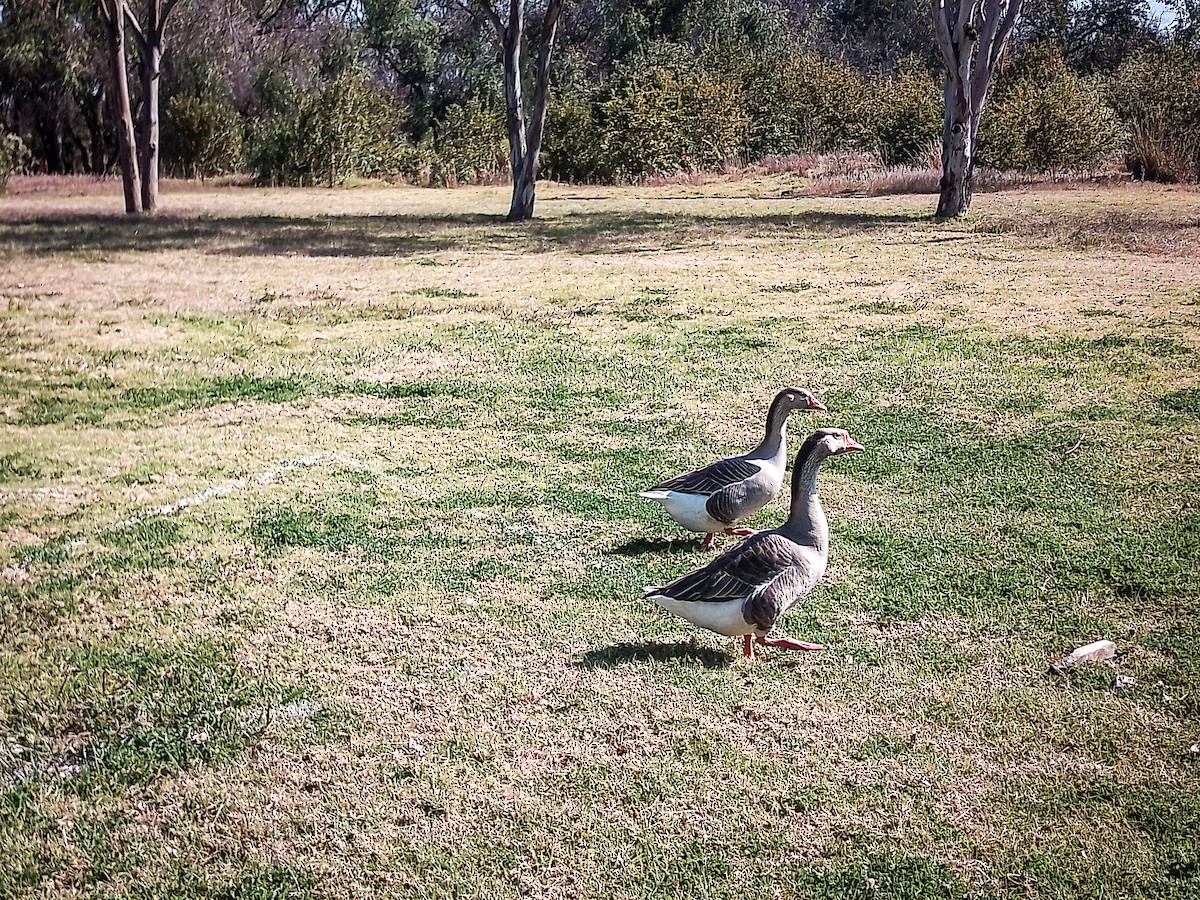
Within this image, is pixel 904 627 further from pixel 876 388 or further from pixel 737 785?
pixel 876 388

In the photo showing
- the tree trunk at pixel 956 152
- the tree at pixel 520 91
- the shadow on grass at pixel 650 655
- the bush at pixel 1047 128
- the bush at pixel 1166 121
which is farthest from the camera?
the bush at pixel 1047 128

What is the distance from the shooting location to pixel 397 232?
1844 centimetres

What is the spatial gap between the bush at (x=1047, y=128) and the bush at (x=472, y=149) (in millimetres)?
13766

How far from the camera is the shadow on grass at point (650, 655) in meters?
4.11

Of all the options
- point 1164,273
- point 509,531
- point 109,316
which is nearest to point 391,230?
point 109,316

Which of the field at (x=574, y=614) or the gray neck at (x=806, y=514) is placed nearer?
the field at (x=574, y=614)

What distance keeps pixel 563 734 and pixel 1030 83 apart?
2717 centimetres

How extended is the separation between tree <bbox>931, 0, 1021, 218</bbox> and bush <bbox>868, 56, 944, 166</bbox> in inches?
384

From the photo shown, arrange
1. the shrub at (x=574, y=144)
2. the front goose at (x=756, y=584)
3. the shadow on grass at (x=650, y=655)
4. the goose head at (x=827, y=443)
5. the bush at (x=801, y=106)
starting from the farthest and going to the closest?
the bush at (x=801, y=106), the shrub at (x=574, y=144), the goose head at (x=827, y=443), the shadow on grass at (x=650, y=655), the front goose at (x=756, y=584)

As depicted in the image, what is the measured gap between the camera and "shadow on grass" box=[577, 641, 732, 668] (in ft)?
13.5

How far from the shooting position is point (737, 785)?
3383 mm

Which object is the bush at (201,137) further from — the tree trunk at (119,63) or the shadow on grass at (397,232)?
the tree trunk at (119,63)

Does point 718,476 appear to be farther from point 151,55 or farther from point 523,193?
point 151,55

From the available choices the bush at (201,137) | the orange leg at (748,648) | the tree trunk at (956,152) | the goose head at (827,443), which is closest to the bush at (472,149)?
the bush at (201,137)
